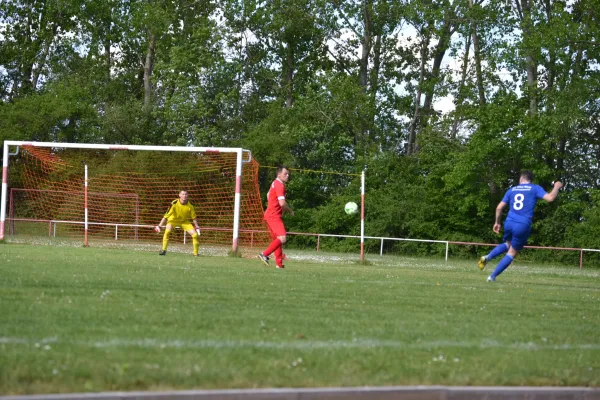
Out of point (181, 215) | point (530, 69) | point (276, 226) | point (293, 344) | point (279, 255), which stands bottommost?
point (293, 344)

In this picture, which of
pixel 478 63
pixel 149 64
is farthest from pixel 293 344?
pixel 149 64

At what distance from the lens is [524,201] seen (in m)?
14.9

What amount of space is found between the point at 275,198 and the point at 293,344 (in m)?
11.6

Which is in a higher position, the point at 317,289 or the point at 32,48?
the point at 32,48

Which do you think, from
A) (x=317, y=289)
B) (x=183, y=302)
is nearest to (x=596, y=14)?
(x=317, y=289)

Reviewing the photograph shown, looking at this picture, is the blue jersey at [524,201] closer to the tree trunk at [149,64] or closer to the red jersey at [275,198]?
the red jersey at [275,198]

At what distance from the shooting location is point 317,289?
1162 centimetres

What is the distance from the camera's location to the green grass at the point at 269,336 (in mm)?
5469

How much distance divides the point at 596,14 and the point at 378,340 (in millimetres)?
34619

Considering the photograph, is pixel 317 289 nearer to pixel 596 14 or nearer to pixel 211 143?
pixel 596 14

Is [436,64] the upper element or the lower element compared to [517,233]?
upper

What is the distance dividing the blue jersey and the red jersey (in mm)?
4710

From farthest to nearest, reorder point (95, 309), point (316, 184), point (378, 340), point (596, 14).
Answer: point (316, 184), point (596, 14), point (95, 309), point (378, 340)

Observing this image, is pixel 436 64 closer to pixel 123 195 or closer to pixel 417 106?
pixel 417 106
